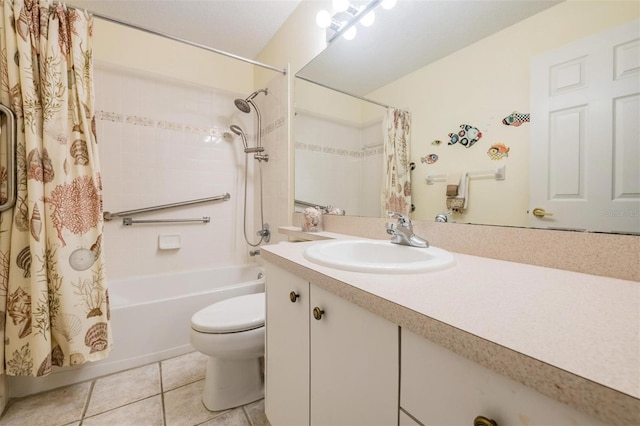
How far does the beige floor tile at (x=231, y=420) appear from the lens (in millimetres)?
1086

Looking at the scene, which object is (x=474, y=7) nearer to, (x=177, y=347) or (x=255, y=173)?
(x=255, y=173)

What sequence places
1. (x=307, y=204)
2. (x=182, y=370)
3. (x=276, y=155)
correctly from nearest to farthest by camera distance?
(x=182, y=370)
(x=307, y=204)
(x=276, y=155)

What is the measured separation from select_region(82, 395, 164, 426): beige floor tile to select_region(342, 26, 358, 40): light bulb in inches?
78.1

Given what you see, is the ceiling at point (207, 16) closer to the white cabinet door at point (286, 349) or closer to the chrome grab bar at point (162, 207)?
the chrome grab bar at point (162, 207)

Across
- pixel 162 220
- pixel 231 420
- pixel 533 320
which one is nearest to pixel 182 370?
pixel 231 420

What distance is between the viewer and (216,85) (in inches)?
84.3

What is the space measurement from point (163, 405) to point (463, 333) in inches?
55.8

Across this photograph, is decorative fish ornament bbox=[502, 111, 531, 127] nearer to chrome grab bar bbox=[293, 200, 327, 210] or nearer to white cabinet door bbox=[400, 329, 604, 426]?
white cabinet door bbox=[400, 329, 604, 426]

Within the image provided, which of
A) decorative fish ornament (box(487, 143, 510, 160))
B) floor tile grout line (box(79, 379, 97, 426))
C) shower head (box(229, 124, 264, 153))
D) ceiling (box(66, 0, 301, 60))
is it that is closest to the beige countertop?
decorative fish ornament (box(487, 143, 510, 160))

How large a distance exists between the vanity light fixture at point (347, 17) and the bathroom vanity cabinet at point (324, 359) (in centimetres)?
124

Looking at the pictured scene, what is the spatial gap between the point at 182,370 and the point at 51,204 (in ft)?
3.38

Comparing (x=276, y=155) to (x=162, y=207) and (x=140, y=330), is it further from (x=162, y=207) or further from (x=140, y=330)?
(x=140, y=330)

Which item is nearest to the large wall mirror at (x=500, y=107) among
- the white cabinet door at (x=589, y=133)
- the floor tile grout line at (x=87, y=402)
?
the white cabinet door at (x=589, y=133)

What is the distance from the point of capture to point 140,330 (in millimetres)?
1450
